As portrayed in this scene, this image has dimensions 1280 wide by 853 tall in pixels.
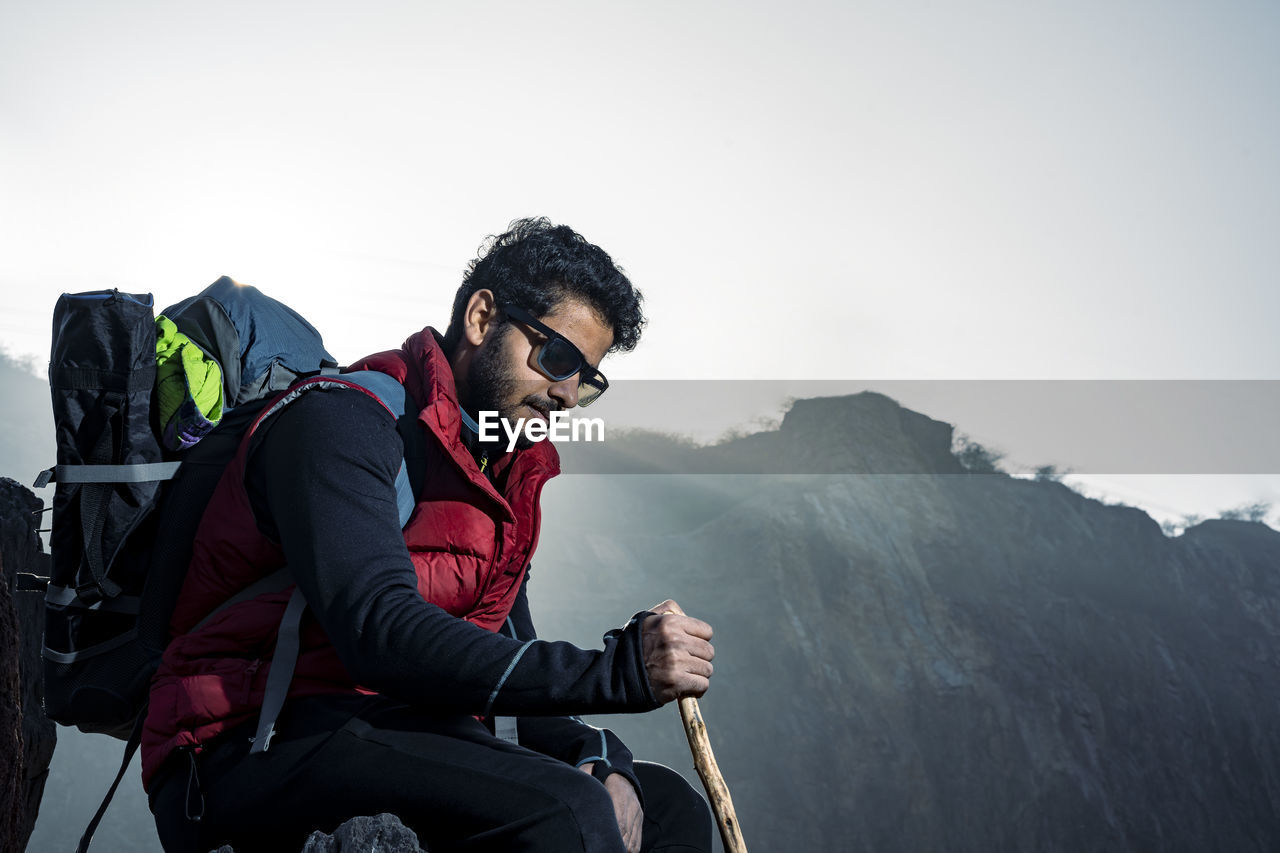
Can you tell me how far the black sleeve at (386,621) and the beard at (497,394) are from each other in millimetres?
527

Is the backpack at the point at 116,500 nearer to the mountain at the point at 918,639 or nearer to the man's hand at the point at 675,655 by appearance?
the man's hand at the point at 675,655

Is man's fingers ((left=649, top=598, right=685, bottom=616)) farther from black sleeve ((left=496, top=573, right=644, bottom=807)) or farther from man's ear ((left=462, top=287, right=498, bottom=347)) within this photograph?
man's ear ((left=462, top=287, right=498, bottom=347))

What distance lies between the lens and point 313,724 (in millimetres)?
1366

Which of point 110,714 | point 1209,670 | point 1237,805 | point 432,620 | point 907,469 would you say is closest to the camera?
point 432,620

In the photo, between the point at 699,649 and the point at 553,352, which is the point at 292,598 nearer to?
the point at 699,649

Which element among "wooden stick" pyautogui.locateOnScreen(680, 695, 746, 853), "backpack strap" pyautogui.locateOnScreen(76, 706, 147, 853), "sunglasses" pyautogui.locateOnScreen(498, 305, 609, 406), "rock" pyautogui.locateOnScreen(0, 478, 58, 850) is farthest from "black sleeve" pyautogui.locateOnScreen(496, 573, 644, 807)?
"rock" pyautogui.locateOnScreen(0, 478, 58, 850)

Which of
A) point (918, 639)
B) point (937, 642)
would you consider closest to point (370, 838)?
point (918, 639)

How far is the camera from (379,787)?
1312 millimetres

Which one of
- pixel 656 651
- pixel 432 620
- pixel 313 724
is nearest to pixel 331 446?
pixel 432 620

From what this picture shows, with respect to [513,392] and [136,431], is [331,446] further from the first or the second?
[136,431]

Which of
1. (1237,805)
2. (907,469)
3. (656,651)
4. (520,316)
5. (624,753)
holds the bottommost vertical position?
(1237,805)

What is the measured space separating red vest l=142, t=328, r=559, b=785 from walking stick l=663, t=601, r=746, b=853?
1.40ft

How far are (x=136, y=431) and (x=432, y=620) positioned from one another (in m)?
1.06

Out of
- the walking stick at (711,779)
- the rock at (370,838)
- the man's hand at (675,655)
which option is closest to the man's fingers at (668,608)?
the walking stick at (711,779)
